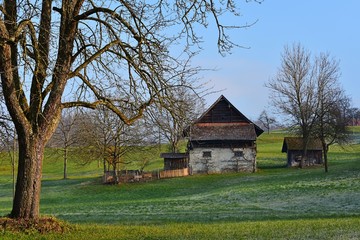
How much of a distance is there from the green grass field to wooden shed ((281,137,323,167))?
2.61 meters

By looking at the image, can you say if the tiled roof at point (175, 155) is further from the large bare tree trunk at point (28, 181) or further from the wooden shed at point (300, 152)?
the large bare tree trunk at point (28, 181)

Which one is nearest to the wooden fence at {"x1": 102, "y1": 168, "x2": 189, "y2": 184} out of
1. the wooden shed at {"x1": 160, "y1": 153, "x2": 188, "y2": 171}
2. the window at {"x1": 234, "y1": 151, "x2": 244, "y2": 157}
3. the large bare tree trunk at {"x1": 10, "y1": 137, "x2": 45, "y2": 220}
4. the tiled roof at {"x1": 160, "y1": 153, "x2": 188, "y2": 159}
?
the wooden shed at {"x1": 160, "y1": 153, "x2": 188, "y2": 171}

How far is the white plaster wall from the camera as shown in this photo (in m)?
57.9

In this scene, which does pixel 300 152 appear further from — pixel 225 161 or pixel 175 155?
pixel 175 155

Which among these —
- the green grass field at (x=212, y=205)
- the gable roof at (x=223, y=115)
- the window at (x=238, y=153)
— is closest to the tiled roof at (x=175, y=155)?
the green grass field at (x=212, y=205)

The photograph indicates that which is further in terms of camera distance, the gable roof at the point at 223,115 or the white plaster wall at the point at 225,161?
the gable roof at the point at 223,115

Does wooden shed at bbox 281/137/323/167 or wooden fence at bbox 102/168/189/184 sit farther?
wooden shed at bbox 281/137/323/167

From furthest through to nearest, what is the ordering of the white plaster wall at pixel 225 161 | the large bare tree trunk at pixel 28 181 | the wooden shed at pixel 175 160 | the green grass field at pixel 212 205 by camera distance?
the wooden shed at pixel 175 160 < the white plaster wall at pixel 225 161 < the green grass field at pixel 212 205 < the large bare tree trunk at pixel 28 181

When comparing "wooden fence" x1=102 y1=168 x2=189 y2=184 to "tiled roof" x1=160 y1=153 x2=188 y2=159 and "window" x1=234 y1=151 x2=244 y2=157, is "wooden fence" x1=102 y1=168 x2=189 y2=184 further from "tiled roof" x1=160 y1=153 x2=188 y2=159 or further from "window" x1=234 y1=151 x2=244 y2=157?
"window" x1=234 y1=151 x2=244 y2=157

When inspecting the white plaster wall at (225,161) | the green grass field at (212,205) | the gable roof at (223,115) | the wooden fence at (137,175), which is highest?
the gable roof at (223,115)

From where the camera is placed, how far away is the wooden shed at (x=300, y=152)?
62.4 m

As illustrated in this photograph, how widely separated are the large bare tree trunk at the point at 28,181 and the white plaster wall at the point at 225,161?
4620 centimetres

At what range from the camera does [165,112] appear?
13.7 metres

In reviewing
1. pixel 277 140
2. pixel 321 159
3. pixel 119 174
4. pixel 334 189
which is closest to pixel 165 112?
pixel 334 189
